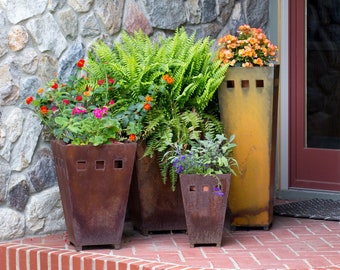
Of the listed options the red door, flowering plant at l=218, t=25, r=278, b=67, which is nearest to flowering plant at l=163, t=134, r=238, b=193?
flowering plant at l=218, t=25, r=278, b=67

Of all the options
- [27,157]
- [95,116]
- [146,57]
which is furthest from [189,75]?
[27,157]

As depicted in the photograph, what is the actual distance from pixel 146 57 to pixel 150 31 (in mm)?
568

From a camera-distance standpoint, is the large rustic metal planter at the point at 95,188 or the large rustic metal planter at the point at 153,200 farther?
the large rustic metal planter at the point at 153,200

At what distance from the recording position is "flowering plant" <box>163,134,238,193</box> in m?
4.92

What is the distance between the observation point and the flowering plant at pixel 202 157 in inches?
194

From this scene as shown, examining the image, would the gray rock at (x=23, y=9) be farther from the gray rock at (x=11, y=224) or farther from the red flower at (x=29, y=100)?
the gray rock at (x=11, y=224)

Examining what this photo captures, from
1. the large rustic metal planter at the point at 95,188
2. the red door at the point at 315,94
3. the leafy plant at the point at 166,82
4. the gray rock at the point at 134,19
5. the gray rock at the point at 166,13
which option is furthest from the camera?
the red door at the point at 315,94

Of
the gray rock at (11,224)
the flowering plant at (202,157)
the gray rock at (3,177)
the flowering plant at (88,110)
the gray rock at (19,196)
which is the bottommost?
the gray rock at (11,224)

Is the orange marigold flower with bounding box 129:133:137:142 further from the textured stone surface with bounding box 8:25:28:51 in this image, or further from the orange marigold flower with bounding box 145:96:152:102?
the textured stone surface with bounding box 8:25:28:51

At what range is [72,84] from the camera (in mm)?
5180

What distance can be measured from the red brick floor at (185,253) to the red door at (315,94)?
104 centimetres

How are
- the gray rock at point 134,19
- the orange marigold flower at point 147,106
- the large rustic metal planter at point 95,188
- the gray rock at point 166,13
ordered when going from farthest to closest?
the gray rock at point 166,13, the gray rock at point 134,19, the orange marigold flower at point 147,106, the large rustic metal planter at point 95,188

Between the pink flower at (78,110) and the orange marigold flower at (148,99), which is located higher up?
the orange marigold flower at (148,99)

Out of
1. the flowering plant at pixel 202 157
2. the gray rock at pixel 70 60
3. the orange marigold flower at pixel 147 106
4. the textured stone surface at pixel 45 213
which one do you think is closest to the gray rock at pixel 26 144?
the textured stone surface at pixel 45 213
